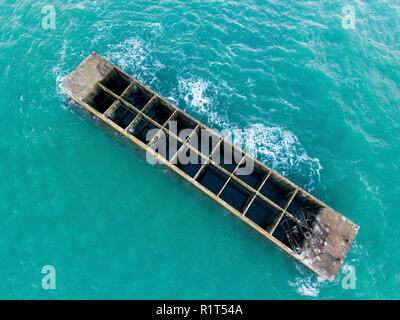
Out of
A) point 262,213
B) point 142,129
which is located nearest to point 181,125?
point 142,129

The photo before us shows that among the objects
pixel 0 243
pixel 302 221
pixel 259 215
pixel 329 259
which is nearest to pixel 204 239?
pixel 259 215

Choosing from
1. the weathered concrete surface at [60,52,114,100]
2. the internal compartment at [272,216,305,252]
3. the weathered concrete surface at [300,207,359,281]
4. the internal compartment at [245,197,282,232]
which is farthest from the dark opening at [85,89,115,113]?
the weathered concrete surface at [300,207,359,281]

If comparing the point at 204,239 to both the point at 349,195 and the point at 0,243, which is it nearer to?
the point at 349,195

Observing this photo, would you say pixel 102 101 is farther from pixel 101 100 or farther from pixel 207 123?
pixel 207 123

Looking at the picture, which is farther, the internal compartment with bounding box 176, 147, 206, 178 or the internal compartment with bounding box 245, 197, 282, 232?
the internal compartment with bounding box 176, 147, 206, 178

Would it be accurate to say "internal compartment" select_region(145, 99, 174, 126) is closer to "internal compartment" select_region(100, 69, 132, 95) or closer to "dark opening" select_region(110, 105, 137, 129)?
"dark opening" select_region(110, 105, 137, 129)

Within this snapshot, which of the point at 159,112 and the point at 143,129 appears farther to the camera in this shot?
the point at 159,112
